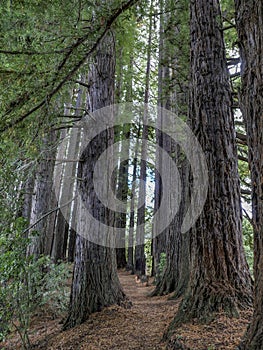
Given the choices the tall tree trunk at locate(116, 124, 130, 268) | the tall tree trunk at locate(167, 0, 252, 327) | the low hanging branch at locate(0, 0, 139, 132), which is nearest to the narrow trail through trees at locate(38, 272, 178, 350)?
the tall tree trunk at locate(167, 0, 252, 327)

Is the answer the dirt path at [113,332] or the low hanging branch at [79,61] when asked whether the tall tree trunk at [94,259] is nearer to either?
the dirt path at [113,332]

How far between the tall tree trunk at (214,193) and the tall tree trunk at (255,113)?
1.06 metres

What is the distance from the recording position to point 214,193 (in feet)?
10.0

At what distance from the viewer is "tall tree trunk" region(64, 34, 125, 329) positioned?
4.23 m

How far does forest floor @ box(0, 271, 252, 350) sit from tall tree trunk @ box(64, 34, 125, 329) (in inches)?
7.7

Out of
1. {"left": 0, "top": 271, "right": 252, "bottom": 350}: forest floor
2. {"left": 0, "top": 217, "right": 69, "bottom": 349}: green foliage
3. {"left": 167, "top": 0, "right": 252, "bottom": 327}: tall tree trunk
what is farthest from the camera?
{"left": 0, "top": 217, "right": 69, "bottom": 349}: green foliage

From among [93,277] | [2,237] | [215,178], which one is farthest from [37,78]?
[93,277]

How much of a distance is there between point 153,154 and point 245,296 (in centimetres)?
1036

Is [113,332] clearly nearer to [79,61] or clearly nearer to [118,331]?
[118,331]

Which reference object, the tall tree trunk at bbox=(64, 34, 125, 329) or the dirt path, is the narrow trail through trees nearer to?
the dirt path

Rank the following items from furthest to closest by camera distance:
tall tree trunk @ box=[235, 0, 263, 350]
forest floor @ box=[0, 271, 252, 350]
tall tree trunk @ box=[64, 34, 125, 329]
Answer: tall tree trunk @ box=[64, 34, 125, 329] < forest floor @ box=[0, 271, 252, 350] < tall tree trunk @ box=[235, 0, 263, 350]

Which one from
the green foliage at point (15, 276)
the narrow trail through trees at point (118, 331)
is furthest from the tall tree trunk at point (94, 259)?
the green foliage at point (15, 276)

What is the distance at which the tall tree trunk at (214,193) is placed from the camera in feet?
9.35

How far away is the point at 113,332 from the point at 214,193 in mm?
2132
